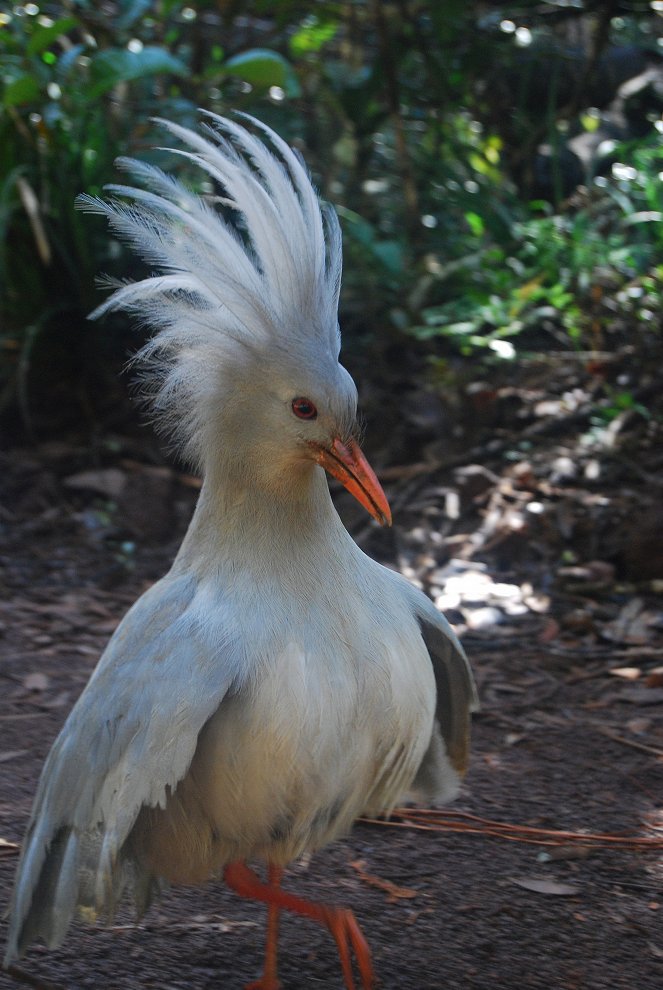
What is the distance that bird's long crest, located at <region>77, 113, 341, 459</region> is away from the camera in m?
2.40

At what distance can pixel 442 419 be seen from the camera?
5492 millimetres

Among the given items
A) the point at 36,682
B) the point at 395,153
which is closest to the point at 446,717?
the point at 36,682

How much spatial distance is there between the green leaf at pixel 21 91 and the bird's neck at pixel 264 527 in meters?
3.36

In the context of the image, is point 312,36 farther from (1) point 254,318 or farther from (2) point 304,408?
(2) point 304,408

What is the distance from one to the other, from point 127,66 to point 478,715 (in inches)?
137

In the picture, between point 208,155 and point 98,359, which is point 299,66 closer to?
point 98,359

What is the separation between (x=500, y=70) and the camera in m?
6.65

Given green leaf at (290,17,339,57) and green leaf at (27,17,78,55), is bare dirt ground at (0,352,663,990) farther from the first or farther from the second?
green leaf at (290,17,339,57)

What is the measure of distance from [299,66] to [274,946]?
5.56 m

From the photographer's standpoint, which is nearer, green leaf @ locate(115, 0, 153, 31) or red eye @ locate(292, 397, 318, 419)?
red eye @ locate(292, 397, 318, 419)

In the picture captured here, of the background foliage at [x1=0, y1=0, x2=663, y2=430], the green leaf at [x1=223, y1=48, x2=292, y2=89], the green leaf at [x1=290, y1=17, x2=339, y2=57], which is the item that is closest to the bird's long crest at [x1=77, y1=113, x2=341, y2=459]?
the background foliage at [x1=0, y1=0, x2=663, y2=430]

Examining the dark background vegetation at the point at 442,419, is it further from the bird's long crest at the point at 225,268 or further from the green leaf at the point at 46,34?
the bird's long crest at the point at 225,268

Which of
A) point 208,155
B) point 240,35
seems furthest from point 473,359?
point 208,155

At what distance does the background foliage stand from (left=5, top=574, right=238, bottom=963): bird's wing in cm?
303
